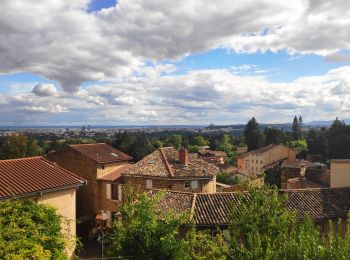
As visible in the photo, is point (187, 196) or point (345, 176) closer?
point (187, 196)

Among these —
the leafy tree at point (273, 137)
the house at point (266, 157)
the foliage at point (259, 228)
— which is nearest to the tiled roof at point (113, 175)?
the foliage at point (259, 228)

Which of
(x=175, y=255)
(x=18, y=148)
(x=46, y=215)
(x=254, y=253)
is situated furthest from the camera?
(x=18, y=148)

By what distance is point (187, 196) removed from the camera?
82.8 feet

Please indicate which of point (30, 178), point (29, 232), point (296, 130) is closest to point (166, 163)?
point (30, 178)

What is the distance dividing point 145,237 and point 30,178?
1025 centimetres

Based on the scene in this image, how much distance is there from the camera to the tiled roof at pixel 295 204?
74.9 feet

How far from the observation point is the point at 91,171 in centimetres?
3494

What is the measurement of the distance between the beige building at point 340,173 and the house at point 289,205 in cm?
387

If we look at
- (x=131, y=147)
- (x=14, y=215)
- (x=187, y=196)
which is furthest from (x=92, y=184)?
(x=131, y=147)

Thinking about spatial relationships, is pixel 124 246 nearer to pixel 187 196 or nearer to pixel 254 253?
pixel 254 253

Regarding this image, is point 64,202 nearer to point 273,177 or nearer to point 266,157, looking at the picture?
point 273,177

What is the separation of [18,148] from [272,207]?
5244 centimetres

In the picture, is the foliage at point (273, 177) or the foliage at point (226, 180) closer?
→ the foliage at point (226, 180)

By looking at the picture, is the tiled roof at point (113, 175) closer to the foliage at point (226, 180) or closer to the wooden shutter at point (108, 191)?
the wooden shutter at point (108, 191)
